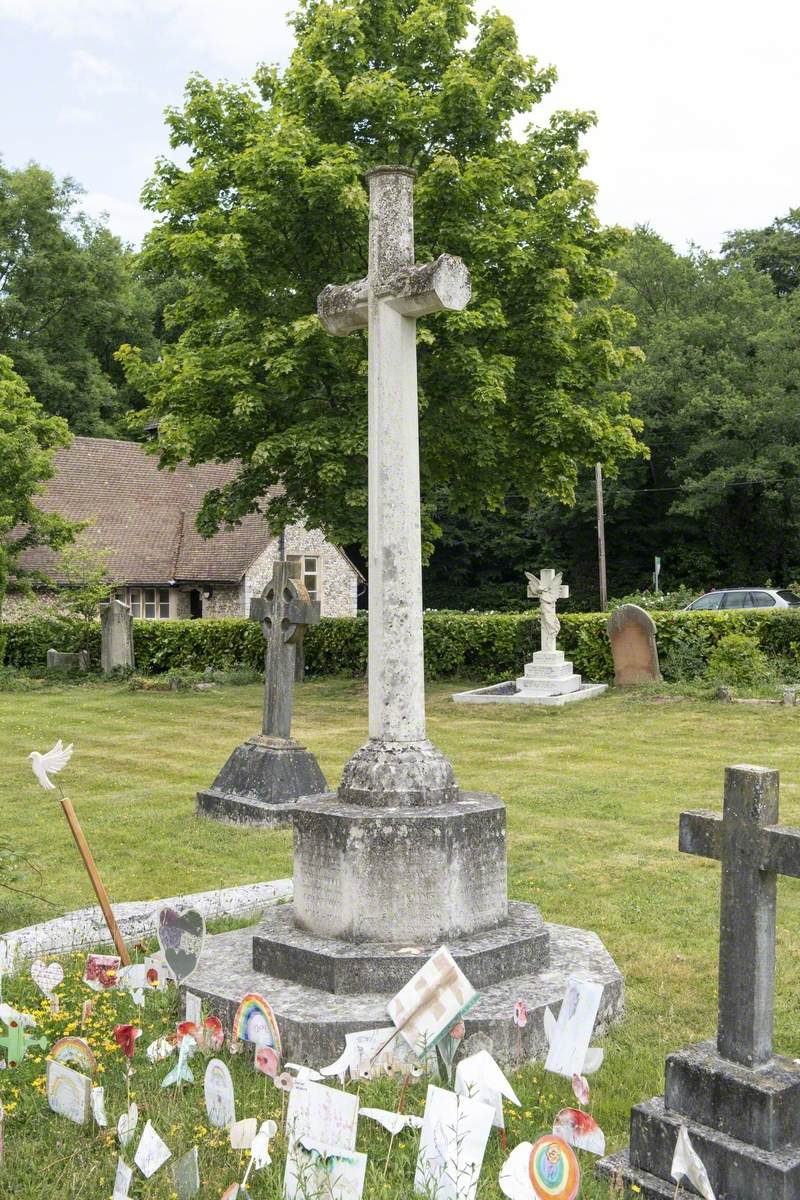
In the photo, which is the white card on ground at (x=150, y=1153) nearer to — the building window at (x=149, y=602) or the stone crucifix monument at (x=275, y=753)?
the stone crucifix monument at (x=275, y=753)

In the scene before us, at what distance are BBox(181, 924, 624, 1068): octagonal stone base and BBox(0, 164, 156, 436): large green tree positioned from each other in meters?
33.9

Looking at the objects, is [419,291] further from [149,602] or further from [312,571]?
[312,571]

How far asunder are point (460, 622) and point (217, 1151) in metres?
18.0

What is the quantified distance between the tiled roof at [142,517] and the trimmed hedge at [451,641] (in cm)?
288

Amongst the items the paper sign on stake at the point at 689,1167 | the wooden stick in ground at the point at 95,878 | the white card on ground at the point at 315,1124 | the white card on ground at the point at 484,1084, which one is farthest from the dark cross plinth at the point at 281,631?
the paper sign on stake at the point at 689,1167

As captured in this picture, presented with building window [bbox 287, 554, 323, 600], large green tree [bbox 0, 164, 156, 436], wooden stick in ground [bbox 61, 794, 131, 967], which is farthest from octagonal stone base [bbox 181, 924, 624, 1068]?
large green tree [bbox 0, 164, 156, 436]

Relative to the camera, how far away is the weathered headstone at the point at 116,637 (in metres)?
23.3

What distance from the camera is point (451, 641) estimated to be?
21.4 metres

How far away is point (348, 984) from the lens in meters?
4.70

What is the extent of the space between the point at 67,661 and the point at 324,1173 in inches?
876

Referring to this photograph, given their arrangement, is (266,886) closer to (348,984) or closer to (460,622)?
(348,984)

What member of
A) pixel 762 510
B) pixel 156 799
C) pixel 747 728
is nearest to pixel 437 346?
pixel 747 728

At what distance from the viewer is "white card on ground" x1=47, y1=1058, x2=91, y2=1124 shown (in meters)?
3.72

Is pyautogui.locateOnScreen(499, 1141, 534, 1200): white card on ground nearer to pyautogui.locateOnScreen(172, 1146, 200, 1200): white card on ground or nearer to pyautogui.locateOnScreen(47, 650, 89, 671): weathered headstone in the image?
pyautogui.locateOnScreen(172, 1146, 200, 1200): white card on ground
